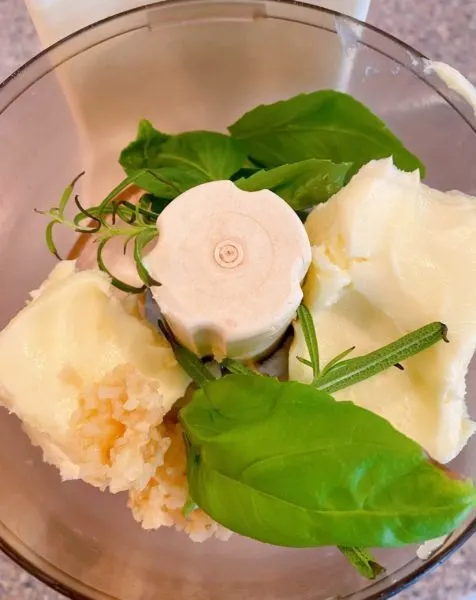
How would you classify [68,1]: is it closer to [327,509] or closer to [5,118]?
[5,118]

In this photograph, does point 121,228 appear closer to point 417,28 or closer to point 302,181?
point 302,181

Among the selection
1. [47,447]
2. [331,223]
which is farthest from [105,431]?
[331,223]

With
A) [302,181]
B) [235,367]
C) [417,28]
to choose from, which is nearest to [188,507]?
[235,367]

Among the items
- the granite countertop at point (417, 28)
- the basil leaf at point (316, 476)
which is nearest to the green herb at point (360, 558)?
the basil leaf at point (316, 476)

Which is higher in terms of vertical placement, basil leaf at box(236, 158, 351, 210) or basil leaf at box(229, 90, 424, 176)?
basil leaf at box(229, 90, 424, 176)

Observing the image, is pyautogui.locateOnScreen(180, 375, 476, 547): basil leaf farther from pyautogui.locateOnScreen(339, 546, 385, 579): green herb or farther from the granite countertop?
the granite countertop

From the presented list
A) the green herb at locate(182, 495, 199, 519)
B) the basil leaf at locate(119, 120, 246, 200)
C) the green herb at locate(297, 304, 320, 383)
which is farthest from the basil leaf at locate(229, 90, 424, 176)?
the green herb at locate(182, 495, 199, 519)
